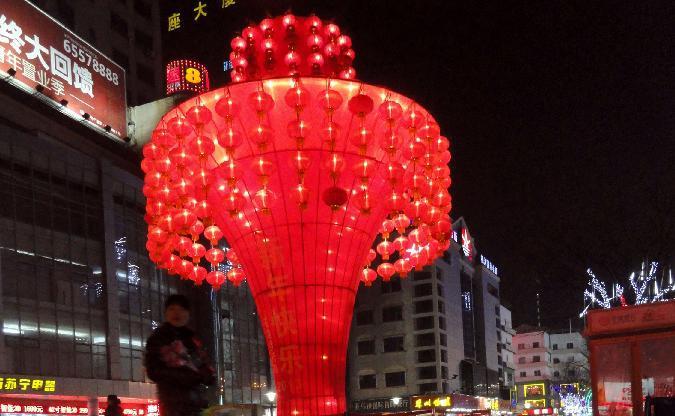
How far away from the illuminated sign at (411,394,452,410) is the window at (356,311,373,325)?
16.1m

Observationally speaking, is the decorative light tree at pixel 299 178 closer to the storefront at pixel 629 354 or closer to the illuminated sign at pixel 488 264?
the storefront at pixel 629 354

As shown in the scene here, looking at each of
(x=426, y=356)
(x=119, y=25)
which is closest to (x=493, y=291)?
(x=426, y=356)

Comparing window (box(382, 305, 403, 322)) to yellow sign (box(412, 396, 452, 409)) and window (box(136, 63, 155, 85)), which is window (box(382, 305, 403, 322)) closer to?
yellow sign (box(412, 396, 452, 409))

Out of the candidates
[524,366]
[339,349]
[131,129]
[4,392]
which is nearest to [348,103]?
[339,349]

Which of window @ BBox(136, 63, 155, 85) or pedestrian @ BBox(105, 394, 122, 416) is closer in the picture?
pedestrian @ BBox(105, 394, 122, 416)

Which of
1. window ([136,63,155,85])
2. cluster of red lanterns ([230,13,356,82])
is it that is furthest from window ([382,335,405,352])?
cluster of red lanterns ([230,13,356,82])

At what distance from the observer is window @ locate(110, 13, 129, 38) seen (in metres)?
49.0

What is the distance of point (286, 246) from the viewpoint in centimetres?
1485

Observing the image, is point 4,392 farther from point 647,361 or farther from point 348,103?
point 647,361

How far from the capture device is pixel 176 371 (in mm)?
5367

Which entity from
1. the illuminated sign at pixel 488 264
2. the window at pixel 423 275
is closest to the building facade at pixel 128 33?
the window at pixel 423 275

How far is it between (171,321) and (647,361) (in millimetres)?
11120

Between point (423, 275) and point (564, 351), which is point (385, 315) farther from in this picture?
point (564, 351)

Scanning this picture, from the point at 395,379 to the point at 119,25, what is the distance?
38539mm
